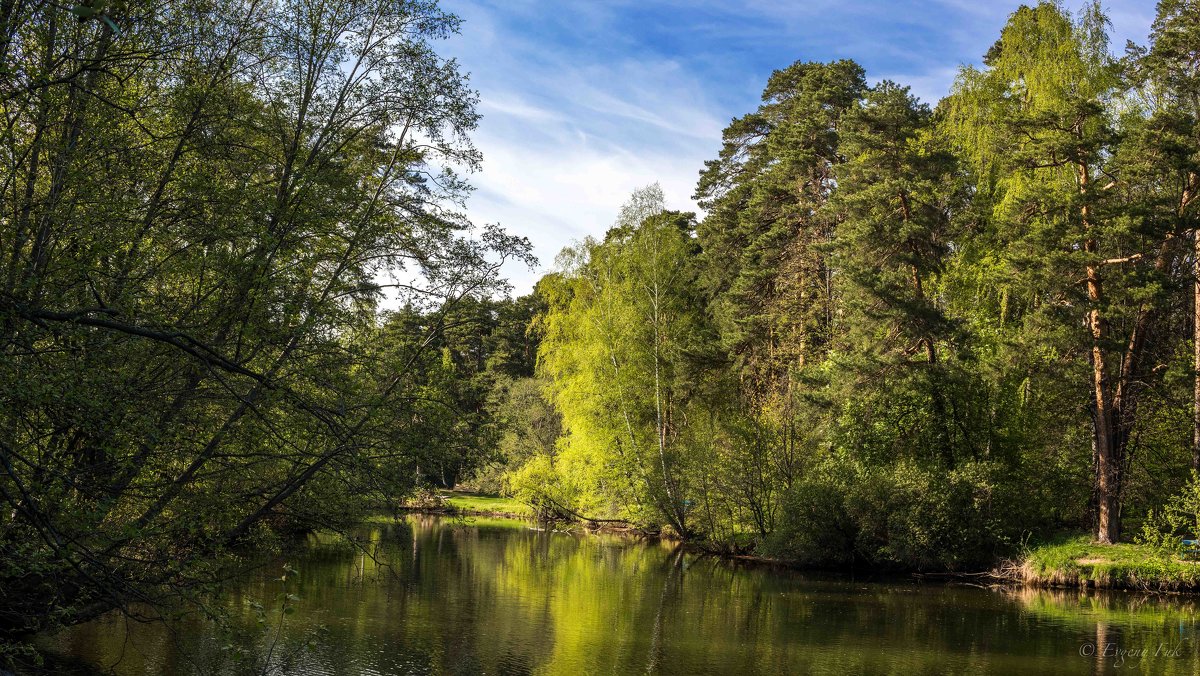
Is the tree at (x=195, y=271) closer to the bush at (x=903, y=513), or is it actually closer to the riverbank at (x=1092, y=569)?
the riverbank at (x=1092, y=569)

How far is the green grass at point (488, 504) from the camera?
4508cm

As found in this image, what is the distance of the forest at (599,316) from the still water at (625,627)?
1.65 meters

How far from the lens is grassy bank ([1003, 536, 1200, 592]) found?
21547 mm

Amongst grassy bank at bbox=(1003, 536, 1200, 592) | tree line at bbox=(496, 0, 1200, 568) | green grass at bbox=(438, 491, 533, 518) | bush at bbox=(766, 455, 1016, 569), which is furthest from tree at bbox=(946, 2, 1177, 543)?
green grass at bbox=(438, 491, 533, 518)

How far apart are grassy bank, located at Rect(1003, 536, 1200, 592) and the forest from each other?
28.7 inches

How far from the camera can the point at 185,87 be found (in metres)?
10.2

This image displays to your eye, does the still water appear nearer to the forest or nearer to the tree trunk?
the forest

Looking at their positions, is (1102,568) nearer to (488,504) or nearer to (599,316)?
(599,316)

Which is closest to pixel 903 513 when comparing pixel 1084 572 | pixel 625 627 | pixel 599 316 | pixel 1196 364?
pixel 1084 572

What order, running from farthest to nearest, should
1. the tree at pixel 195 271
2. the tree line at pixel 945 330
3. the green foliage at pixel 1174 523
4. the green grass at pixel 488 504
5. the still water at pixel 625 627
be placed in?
the green grass at pixel 488 504 → the tree line at pixel 945 330 → the green foliage at pixel 1174 523 → the still water at pixel 625 627 → the tree at pixel 195 271

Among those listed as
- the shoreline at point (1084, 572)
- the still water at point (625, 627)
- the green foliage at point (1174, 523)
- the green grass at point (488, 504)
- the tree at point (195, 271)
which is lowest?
the green grass at point (488, 504)

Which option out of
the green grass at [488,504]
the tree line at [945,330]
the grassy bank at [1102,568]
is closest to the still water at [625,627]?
the grassy bank at [1102,568]

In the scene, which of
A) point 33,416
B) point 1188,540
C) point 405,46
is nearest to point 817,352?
point 1188,540

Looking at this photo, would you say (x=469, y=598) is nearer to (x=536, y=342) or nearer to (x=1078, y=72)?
(x=1078, y=72)
